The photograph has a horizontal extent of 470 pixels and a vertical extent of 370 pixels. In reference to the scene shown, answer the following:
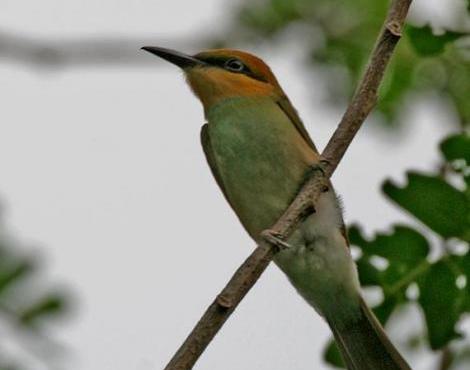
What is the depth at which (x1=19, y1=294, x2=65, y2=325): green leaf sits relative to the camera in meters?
3.62

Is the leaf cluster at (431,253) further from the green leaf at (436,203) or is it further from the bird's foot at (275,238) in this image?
the bird's foot at (275,238)

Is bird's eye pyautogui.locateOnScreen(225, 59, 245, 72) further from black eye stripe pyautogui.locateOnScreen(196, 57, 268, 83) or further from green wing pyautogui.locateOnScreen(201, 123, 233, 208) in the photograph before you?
green wing pyautogui.locateOnScreen(201, 123, 233, 208)

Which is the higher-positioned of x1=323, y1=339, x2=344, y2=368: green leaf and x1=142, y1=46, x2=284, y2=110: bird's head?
x1=142, y1=46, x2=284, y2=110: bird's head

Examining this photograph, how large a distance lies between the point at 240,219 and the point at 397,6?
1551 millimetres

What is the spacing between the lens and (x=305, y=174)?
440 centimetres

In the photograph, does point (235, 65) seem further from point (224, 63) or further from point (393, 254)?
point (393, 254)

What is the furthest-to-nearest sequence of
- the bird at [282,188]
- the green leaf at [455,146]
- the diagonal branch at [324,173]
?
1. the bird at [282,188]
2. the green leaf at [455,146]
3. the diagonal branch at [324,173]

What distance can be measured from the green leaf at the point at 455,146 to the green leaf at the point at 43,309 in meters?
1.33

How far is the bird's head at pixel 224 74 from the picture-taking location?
4.77m

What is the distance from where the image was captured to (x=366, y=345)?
4.44 m

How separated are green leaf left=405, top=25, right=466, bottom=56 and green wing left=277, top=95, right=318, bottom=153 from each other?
0.89 m

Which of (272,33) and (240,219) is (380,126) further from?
(240,219)

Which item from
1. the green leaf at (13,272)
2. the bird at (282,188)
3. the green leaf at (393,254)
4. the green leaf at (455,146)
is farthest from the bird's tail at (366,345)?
the green leaf at (13,272)

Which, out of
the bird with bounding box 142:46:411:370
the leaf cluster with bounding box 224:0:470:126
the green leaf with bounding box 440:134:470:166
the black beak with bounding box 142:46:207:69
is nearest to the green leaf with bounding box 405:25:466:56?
the leaf cluster with bounding box 224:0:470:126
